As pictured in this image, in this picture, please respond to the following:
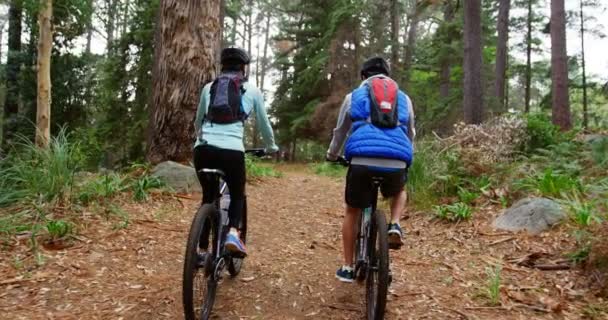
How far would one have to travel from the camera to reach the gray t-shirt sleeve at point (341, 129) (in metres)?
3.46

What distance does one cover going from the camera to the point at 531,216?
5090mm

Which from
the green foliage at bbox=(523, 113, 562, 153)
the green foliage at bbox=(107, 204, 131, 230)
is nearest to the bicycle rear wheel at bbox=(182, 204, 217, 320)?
the green foliage at bbox=(107, 204, 131, 230)

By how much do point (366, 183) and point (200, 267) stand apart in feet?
4.23

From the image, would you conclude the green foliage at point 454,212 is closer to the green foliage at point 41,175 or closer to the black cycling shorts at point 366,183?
the black cycling shorts at point 366,183

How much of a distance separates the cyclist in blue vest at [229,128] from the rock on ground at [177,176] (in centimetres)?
313

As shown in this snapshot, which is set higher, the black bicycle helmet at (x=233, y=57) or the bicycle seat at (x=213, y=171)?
the black bicycle helmet at (x=233, y=57)

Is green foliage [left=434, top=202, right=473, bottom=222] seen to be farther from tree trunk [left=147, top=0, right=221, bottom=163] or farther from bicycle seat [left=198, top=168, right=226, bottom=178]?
tree trunk [left=147, top=0, right=221, bottom=163]

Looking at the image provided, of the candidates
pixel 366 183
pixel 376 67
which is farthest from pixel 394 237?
pixel 376 67

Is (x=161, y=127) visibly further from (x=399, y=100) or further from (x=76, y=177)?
(x=399, y=100)

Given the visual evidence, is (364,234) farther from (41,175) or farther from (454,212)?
(41,175)

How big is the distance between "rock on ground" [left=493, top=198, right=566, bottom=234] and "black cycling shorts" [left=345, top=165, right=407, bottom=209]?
2469 millimetres

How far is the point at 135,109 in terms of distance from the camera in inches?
529

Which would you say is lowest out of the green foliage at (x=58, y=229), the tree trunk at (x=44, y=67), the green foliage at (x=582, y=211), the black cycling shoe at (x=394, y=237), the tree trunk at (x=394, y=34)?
the green foliage at (x=58, y=229)

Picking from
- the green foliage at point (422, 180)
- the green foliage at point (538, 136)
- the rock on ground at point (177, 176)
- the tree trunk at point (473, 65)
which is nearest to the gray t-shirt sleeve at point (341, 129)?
the green foliage at point (422, 180)
